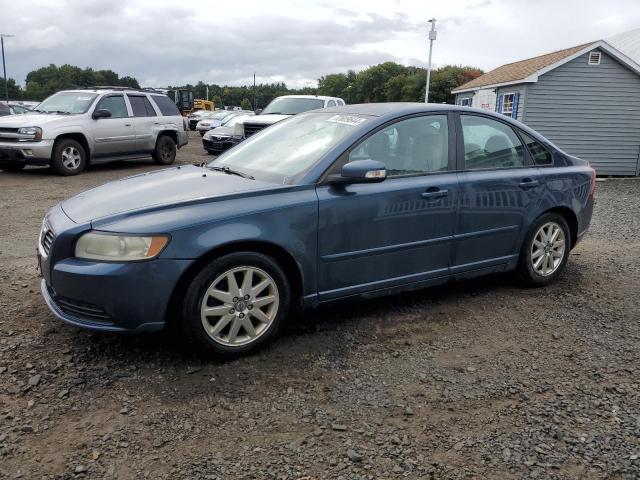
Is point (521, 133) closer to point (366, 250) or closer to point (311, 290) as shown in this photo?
point (366, 250)

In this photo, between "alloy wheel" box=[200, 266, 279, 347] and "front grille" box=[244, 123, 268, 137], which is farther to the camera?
"front grille" box=[244, 123, 268, 137]

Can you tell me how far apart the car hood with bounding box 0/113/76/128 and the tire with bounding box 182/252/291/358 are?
30.9ft

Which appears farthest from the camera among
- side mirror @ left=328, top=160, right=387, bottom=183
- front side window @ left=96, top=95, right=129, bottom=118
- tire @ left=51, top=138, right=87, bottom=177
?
front side window @ left=96, top=95, right=129, bottom=118

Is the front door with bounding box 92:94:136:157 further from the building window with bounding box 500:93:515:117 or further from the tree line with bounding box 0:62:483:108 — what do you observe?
the tree line with bounding box 0:62:483:108

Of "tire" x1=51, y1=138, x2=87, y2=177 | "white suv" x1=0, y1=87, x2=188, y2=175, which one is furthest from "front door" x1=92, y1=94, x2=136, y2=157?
"tire" x1=51, y1=138, x2=87, y2=177

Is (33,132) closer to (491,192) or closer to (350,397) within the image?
(491,192)

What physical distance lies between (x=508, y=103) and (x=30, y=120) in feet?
46.7

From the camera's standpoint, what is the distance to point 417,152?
4.20 metres

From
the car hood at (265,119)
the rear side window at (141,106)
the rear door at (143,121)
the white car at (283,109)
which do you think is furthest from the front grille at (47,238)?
the car hood at (265,119)

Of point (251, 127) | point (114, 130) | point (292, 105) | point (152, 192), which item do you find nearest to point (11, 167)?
point (114, 130)

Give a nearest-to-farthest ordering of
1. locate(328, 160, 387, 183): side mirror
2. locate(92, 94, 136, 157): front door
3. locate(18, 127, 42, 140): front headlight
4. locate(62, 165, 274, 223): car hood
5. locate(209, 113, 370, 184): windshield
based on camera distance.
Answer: locate(62, 165, 274, 223): car hood
locate(328, 160, 387, 183): side mirror
locate(209, 113, 370, 184): windshield
locate(18, 127, 42, 140): front headlight
locate(92, 94, 136, 157): front door

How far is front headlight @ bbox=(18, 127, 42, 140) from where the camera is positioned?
10.9 m

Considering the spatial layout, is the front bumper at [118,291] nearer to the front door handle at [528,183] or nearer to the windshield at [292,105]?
the front door handle at [528,183]

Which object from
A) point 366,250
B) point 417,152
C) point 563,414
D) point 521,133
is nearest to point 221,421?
point 366,250
